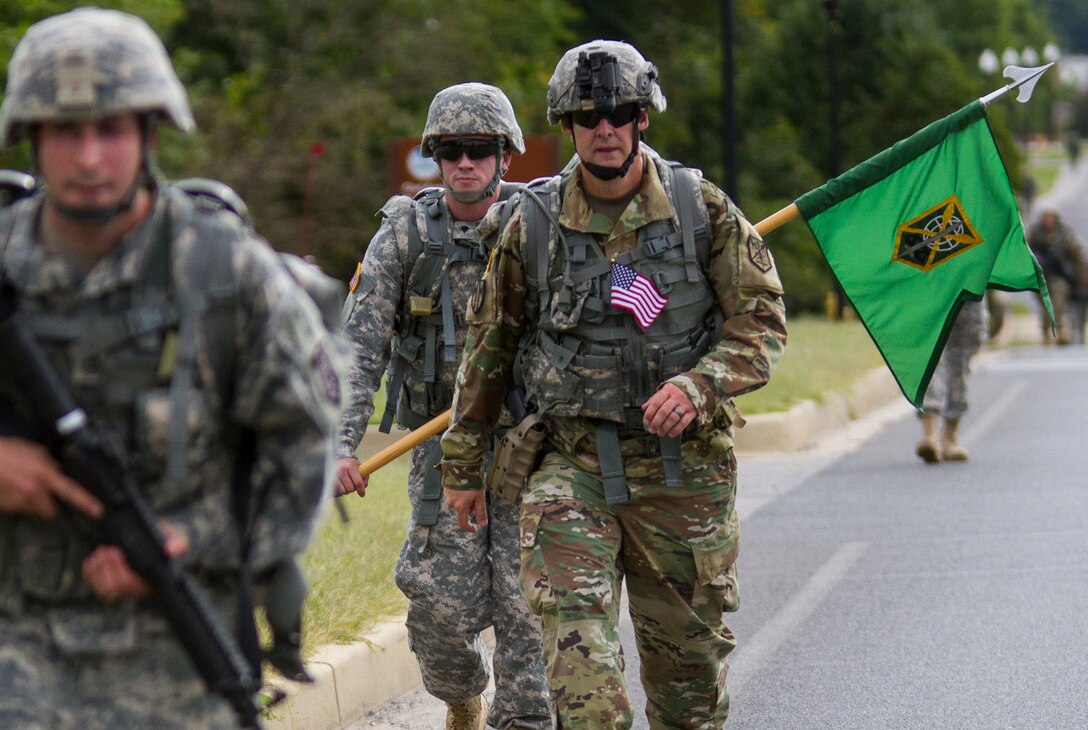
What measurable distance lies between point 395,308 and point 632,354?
1.12 meters

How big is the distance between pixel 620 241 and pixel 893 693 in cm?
235

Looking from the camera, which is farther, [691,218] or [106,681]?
[691,218]

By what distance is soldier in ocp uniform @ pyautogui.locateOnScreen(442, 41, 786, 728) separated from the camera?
15.3ft

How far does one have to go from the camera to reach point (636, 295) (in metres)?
4.61

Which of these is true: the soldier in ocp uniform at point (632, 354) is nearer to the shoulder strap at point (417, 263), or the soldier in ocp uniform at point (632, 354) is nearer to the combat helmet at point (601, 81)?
the combat helmet at point (601, 81)

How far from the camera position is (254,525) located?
3.07 metres

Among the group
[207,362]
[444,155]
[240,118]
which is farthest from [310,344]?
[240,118]

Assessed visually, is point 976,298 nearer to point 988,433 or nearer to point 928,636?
point 928,636

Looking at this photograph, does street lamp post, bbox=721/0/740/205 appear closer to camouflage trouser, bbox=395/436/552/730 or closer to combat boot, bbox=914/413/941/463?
combat boot, bbox=914/413/941/463

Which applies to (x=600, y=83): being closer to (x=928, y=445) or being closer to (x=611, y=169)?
(x=611, y=169)

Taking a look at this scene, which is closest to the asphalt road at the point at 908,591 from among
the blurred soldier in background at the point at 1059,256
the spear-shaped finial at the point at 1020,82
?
the spear-shaped finial at the point at 1020,82

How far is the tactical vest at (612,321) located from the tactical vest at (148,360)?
5.71 feet

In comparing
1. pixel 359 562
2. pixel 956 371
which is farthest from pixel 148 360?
pixel 956 371

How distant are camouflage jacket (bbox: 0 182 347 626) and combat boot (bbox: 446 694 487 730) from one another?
2.63m
